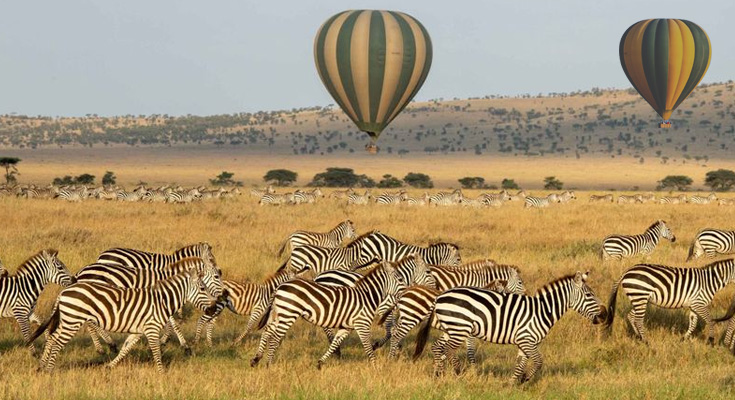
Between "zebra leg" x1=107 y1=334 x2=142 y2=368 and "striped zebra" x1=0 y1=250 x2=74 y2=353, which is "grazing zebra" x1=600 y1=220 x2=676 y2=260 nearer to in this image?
"striped zebra" x1=0 y1=250 x2=74 y2=353

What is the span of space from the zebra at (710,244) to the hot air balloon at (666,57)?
26928 mm

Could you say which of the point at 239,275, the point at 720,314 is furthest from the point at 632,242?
the point at 239,275

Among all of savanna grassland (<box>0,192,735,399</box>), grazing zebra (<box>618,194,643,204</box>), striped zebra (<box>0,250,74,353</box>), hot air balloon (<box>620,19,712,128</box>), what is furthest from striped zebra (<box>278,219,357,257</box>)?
hot air balloon (<box>620,19,712,128</box>)

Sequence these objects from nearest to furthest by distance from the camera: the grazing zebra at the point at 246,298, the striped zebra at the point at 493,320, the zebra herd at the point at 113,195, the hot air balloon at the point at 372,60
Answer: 1. the striped zebra at the point at 493,320
2. the grazing zebra at the point at 246,298
3. the hot air balloon at the point at 372,60
4. the zebra herd at the point at 113,195

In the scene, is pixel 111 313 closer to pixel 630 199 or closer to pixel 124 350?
pixel 124 350

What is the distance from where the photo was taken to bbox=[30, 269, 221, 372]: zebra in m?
11.0

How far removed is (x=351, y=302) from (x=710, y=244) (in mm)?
12877

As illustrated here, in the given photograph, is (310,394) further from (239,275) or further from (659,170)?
(659,170)

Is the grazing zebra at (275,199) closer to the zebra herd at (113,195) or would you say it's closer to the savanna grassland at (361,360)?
the zebra herd at (113,195)

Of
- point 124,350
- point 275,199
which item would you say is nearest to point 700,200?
point 275,199

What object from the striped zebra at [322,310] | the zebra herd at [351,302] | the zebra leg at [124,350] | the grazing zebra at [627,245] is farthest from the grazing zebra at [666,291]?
the grazing zebra at [627,245]

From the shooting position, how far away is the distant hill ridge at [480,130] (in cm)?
13125

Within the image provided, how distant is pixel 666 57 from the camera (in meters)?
47.1

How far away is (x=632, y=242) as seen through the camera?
71.3 ft
